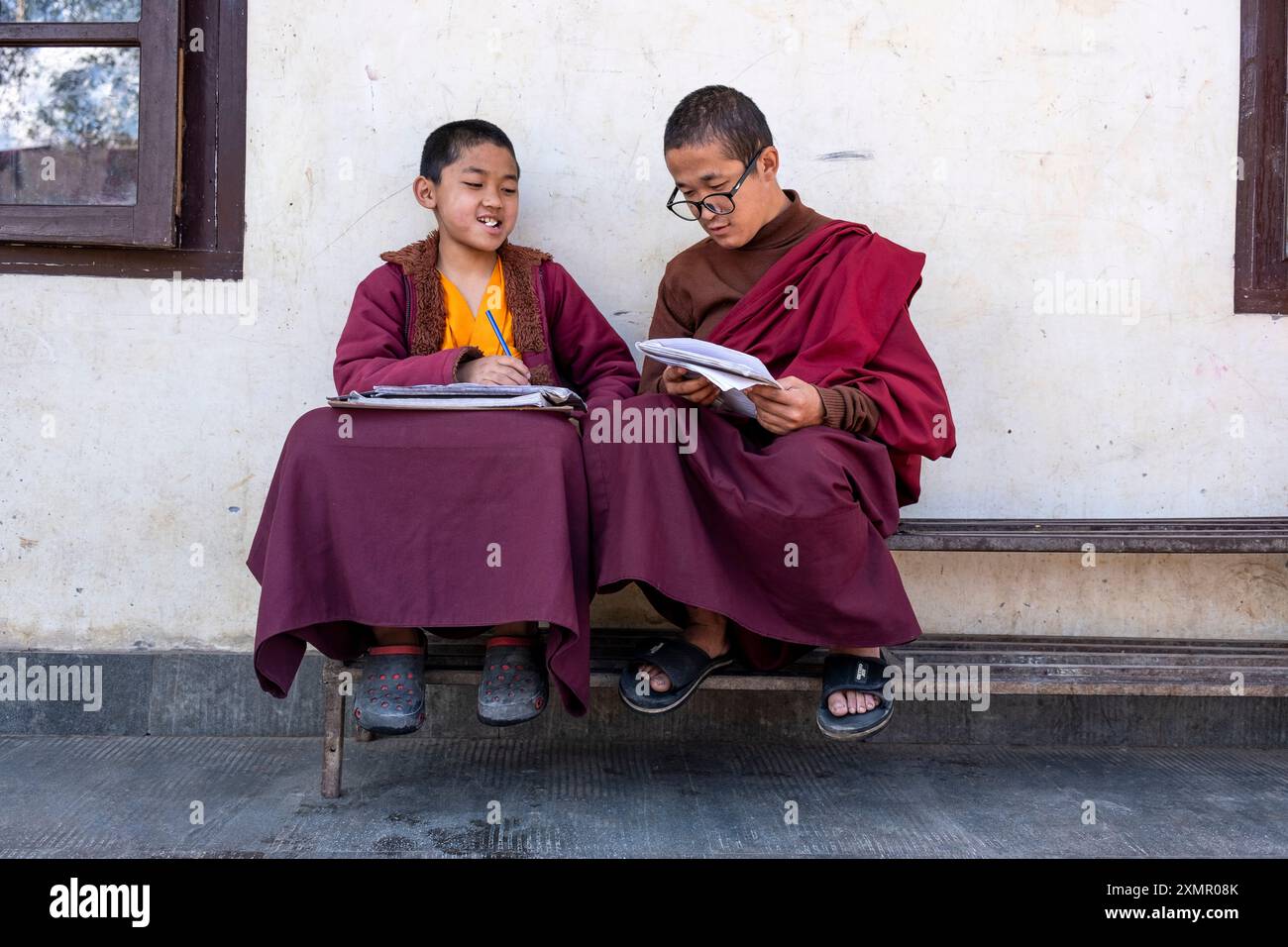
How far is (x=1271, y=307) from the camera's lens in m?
3.17

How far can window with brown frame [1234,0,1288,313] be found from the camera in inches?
123

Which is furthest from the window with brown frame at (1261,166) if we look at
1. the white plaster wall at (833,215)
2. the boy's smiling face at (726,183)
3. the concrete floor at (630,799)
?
the boy's smiling face at (726,183)

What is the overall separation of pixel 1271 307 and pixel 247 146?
2842mm

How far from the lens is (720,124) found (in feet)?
8.93

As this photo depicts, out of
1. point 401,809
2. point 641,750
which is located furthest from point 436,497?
point 641,750

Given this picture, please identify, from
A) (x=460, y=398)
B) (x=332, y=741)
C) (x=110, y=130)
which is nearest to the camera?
(x=460, y=398)

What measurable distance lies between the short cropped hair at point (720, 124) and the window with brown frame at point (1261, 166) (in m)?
1.40

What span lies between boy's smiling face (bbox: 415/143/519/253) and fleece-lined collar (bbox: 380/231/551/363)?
8 cm

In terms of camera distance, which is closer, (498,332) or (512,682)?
(512,682)

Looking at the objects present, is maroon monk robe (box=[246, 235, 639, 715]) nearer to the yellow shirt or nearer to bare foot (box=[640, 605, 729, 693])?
bare foot (box=[640, 605, 729, 693])

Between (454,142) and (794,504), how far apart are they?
132cm

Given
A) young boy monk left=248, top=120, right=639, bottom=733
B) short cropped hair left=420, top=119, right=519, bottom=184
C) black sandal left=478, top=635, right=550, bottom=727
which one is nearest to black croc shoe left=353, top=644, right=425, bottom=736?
young boy monk left=248, top=120, right=639, bottom=733

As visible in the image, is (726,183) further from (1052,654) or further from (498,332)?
(1052,654)

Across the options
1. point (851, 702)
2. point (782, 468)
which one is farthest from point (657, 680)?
point (782, 468)
